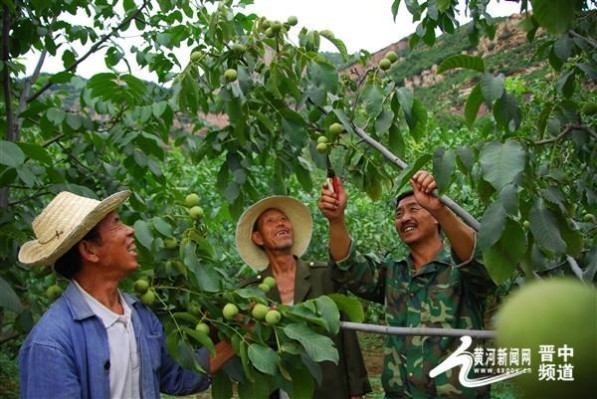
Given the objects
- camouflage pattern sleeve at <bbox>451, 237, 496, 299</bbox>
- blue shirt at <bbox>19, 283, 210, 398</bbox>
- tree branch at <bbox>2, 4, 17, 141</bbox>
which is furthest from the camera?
tree branch at <bbox>2, 4, 17, 141</bbox>

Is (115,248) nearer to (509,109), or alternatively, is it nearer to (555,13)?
(509,109)

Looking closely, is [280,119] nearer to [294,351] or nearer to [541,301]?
[294,351]

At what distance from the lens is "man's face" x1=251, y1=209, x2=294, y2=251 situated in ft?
8.27

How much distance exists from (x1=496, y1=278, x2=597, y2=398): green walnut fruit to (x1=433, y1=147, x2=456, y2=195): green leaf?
92cm

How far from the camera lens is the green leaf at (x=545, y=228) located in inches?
44.1

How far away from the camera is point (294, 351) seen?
167 centimetres

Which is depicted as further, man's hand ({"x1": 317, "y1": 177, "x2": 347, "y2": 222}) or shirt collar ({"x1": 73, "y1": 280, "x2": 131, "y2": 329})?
man's hand ({"x1": 317, "y1": 177, "x2": 347, "y2": 222})

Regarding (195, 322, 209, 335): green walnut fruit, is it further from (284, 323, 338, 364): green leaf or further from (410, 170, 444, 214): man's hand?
(410, 170, 444, 214): man's hand

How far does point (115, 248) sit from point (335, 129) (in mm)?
682

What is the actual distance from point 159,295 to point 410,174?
926 millimetres

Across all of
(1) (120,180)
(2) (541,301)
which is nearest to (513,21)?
(1) (120,180)

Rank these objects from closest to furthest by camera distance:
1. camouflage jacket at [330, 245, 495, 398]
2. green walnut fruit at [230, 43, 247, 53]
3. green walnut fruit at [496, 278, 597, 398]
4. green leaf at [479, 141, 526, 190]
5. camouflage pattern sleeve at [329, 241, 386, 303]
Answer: green walnut fruit at [496, 278, 597, 398] → green leaf at [479, 141, 526, 190] → camouflage jacket at [330, 245, 495, 398] → green walnut fruit at [230, 43, 247, 53] → camouflage pattern sleeve at [329, 241, 386, 303]

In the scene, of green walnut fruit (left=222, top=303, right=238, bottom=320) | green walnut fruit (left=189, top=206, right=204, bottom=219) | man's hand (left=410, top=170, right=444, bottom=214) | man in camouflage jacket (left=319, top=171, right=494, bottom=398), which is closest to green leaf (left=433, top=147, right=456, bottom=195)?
man's hand (left=410, top=170, right=444, bottom=214)

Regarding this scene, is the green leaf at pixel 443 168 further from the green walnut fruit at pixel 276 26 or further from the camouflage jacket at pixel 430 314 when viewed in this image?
the green walnut fruit at pixel 276 26
